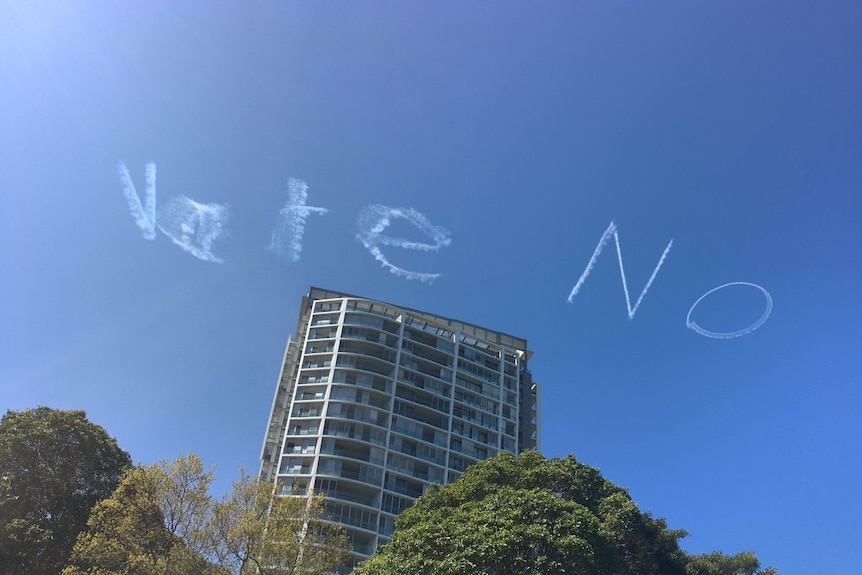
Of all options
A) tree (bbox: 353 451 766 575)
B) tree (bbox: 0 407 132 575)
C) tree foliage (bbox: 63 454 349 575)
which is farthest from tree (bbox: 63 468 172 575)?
tree (bbox: 353 451 766 575)

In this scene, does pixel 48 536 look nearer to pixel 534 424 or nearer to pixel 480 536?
pixel 480 536

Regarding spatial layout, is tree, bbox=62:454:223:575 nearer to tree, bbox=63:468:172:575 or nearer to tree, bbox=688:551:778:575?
tree, bbox=63:468:172:575

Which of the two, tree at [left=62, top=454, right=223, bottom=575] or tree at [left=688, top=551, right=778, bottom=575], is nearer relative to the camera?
tree at [left=62, top=454, right=223, bottom=575]

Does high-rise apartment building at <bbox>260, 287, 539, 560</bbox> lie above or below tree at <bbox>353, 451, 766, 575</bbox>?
above

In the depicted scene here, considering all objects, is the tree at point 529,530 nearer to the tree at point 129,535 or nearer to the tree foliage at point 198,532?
the tree foliage at point 198,532

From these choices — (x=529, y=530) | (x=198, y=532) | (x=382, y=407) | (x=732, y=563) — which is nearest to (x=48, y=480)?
(x=198, y=532)

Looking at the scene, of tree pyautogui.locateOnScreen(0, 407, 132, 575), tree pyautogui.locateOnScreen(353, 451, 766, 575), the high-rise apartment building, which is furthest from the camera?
the high-rise apartment building

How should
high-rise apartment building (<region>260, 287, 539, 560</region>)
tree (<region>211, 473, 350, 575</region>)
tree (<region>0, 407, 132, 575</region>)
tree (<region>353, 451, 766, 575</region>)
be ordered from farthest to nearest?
1. high-rise apartment building (<region>260, 287, 539, 560</region>)
2. tree (<region>0, 407, 132, 575</region>)
3. tree (<region>211, 473, 350, 575</region>)
4. tree (<region>353, 451, 766, 575</region>)
